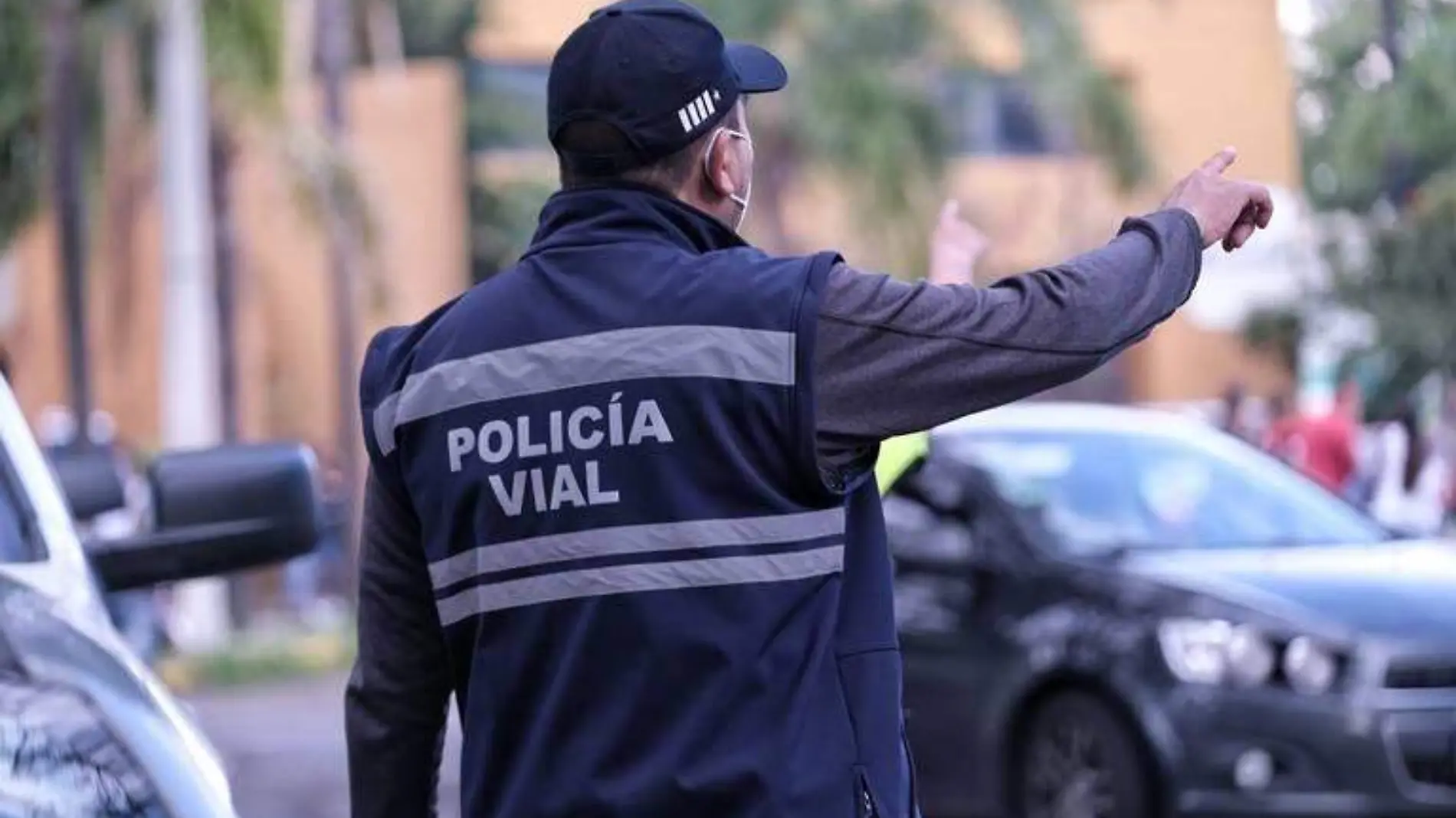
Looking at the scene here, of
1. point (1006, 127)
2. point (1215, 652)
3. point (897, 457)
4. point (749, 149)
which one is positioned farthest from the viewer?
point (1006, 127)

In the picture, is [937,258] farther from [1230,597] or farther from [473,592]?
[1230,597]

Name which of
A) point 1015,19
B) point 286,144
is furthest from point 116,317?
point 1015,19

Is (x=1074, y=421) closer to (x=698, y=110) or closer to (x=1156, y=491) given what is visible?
(x=1156, y=491)

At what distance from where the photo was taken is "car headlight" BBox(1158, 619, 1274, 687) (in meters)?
9.16

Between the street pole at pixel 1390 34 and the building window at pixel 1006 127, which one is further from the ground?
the building window at pixel 1006 127

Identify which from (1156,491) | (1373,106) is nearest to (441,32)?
(1373,106)

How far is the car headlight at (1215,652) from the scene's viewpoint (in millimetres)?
9156

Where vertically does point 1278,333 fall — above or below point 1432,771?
above

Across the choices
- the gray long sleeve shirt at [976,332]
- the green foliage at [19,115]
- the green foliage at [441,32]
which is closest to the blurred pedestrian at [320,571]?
the green foliage at [19,115]

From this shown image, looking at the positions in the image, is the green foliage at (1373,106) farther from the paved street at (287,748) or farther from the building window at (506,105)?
the building window at (506,105)

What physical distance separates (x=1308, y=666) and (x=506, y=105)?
30241mm

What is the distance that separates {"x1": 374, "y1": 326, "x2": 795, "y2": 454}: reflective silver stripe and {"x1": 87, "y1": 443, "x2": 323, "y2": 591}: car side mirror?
1568mm

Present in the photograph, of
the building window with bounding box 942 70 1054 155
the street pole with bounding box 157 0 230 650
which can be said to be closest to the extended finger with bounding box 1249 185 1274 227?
the street pole with bounding box 157 0 230 650

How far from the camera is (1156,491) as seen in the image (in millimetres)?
10352
